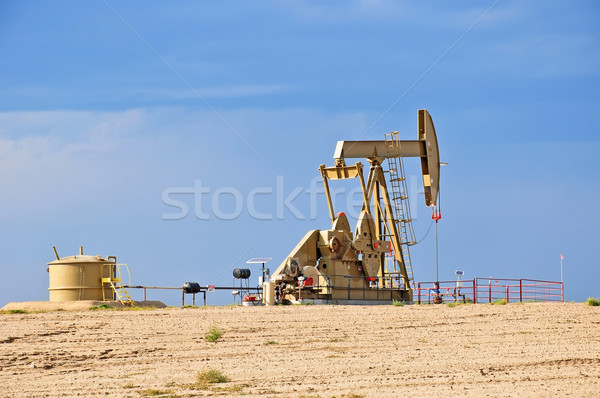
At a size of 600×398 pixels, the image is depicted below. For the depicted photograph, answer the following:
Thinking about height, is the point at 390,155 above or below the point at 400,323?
above

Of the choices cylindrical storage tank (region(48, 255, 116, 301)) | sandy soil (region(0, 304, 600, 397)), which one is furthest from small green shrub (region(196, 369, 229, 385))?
cylindrical storage tank (region(48, 255, 116, 301))

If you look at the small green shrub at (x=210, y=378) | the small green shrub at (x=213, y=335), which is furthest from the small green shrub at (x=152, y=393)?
the small green shrub at (x=213, y=335)

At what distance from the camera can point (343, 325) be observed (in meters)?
15.1

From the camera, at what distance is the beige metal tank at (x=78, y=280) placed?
21.6 m

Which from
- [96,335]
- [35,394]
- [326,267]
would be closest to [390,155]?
[326,267]

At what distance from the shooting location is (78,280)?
21547 millimetres

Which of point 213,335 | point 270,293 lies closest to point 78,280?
point 270,293

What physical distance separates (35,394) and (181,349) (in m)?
3.41

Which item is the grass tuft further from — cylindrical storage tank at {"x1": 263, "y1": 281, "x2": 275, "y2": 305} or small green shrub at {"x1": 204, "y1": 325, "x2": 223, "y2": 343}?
cylindrical storage tank at {"x1": 263, "y1": 281, "x2": 275, "y2": 305}

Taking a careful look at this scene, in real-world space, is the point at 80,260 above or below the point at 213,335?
above

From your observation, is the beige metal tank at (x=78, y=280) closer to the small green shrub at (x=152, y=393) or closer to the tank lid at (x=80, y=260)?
the tank lid at (x=80, y=260)

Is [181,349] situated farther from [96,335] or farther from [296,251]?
[296,251]

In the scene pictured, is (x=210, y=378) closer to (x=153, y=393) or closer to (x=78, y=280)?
(x=153, y=393)

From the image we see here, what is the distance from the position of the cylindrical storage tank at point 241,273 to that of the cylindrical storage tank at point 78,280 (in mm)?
3505
